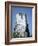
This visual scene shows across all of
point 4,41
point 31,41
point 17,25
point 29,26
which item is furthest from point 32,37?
point 4,41

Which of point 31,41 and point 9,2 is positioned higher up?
point 9,2
